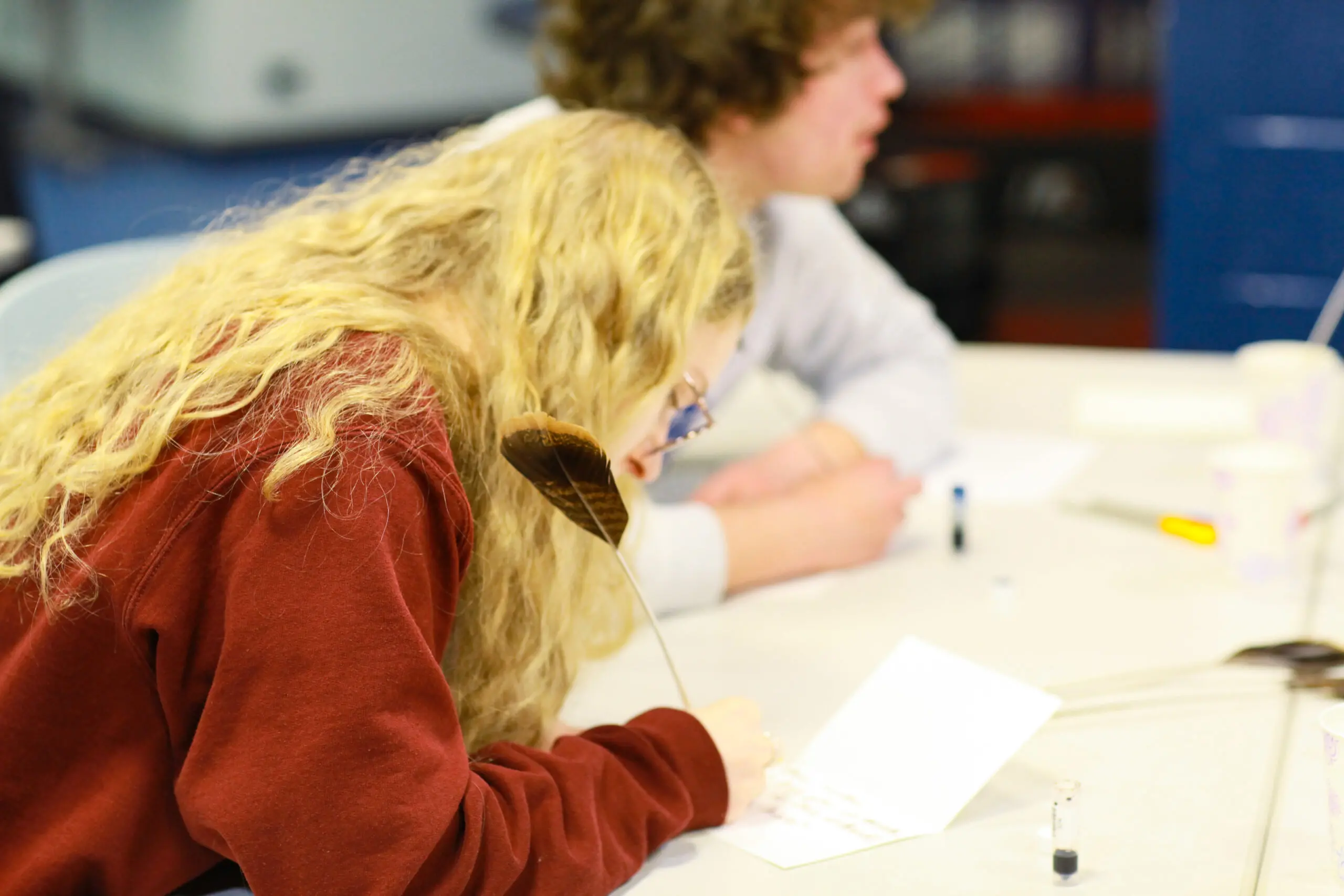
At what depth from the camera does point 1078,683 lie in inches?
43.4

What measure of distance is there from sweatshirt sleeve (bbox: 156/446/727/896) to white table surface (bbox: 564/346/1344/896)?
12 centimetres

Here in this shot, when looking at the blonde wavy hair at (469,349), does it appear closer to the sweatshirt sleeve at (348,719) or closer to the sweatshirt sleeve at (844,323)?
the sweatshirt sleeve at (348,719)

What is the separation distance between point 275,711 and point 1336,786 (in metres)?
0.55

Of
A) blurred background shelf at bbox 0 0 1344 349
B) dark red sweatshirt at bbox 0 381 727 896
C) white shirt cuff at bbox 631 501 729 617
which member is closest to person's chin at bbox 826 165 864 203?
white shirt cuff at bbox 631 501 729 617

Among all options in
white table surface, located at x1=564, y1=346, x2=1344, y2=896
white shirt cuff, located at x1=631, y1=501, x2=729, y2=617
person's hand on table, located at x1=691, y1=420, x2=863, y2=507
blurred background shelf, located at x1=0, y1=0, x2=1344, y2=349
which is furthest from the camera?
blurred background shelf, located at x1=0, y1=0, x2=1344, y2=349

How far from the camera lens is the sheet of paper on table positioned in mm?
901

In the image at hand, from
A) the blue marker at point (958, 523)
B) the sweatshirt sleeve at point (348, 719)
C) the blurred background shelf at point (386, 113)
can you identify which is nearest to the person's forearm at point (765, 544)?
the blue marker at point (958, 523)

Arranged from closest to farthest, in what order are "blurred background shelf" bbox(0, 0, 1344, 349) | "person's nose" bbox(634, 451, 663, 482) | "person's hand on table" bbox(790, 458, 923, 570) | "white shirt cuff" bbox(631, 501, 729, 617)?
"person's nose" bbox(634, 451, 663, 482), "white shirt cuff" bbox(631, 501, 729, 617), "person's hand on table" bbox(790, 458, 923, 570), "blurred background shelf" bbox(0, 0, 1344, 349)

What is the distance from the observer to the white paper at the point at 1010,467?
5.09 feet

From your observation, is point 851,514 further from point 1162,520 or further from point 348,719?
point 348,719

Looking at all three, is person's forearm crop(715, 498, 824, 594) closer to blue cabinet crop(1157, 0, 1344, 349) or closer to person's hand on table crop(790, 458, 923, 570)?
person's hand on table crop(790, 458, 923, 570)

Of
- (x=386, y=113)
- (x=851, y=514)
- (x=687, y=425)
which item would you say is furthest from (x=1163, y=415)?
(x=386, y=113)

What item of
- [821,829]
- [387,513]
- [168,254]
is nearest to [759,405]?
[168,254]

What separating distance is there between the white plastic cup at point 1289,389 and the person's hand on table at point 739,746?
0.78 meters
